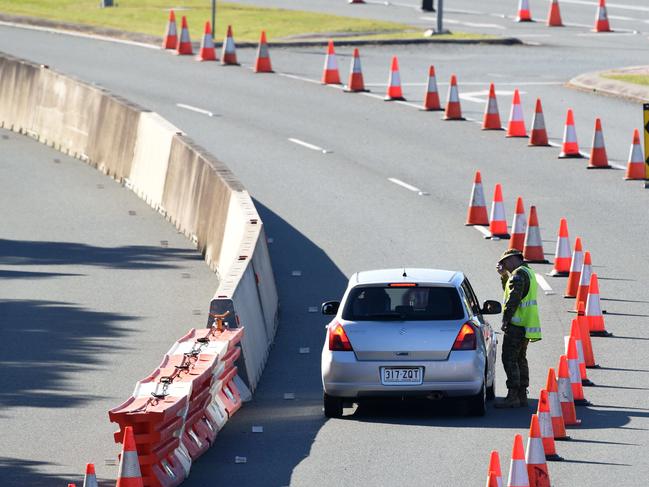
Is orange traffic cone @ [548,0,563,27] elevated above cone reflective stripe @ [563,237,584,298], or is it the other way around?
orange traffic cone @ [548,0,563,27]

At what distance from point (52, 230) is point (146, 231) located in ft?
4.88

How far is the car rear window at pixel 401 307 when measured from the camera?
1572 cm

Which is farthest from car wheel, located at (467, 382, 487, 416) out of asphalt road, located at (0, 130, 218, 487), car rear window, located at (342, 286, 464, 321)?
asphalt road, located at (0, 130, 218, 487)

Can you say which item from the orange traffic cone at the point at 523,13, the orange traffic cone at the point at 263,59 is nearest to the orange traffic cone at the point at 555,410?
the orange traffic cone at the point at 263,59

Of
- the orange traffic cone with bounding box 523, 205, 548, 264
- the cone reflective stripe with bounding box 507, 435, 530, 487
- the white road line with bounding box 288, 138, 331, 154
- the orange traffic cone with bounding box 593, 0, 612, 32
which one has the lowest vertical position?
the white road line with bounding box 288, 138, 331, 154

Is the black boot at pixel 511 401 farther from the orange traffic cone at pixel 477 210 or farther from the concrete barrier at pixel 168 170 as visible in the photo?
the orange traffic cone at pixel 477 210

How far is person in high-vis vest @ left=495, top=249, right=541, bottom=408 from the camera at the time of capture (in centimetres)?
1614

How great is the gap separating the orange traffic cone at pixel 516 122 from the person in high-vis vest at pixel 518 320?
52.3 ft

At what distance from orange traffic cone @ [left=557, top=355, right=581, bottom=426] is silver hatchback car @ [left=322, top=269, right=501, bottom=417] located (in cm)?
75

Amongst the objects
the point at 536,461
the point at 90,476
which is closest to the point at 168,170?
the point at 536,461

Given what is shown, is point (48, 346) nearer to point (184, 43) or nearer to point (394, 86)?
point (394, 86)

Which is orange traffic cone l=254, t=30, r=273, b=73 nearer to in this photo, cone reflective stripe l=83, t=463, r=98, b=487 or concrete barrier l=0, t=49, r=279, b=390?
concrete barrier l=0, t=49, r=279, b=390

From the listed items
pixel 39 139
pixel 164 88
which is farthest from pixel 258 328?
pixel 164 88

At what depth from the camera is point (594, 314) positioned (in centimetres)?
1919
